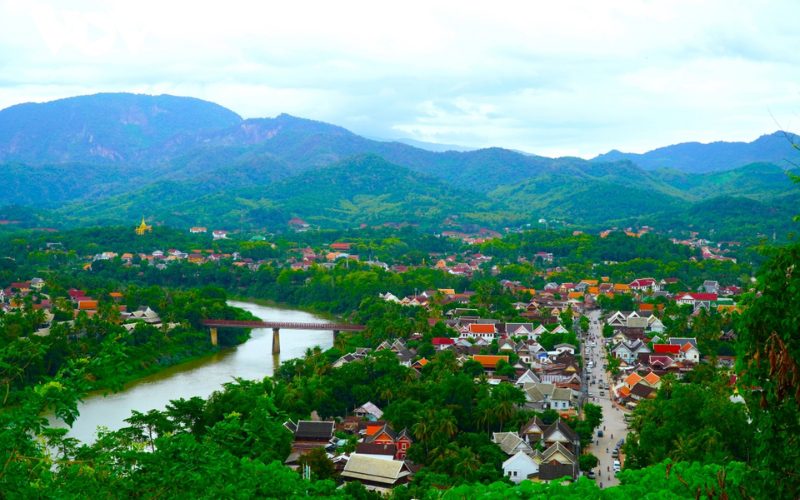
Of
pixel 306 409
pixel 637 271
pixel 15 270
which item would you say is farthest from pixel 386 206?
pixel 306 409

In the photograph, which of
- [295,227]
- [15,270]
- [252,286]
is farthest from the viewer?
[295,227]

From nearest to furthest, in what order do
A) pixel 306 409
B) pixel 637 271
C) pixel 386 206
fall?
pixel 306 409 → pixel 637 271 → pixel 386 206

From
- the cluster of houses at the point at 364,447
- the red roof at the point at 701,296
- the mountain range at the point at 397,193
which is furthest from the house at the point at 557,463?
the mountain range at the point at 397,193

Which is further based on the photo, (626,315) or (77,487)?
(626,315)

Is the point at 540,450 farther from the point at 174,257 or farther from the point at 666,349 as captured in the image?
the point at 174,257

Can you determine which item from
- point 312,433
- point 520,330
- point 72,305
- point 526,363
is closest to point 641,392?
point 526,363

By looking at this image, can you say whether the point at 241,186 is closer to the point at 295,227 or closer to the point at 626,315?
the point at 295,227

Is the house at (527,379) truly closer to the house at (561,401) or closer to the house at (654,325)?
the house at (561,401)
